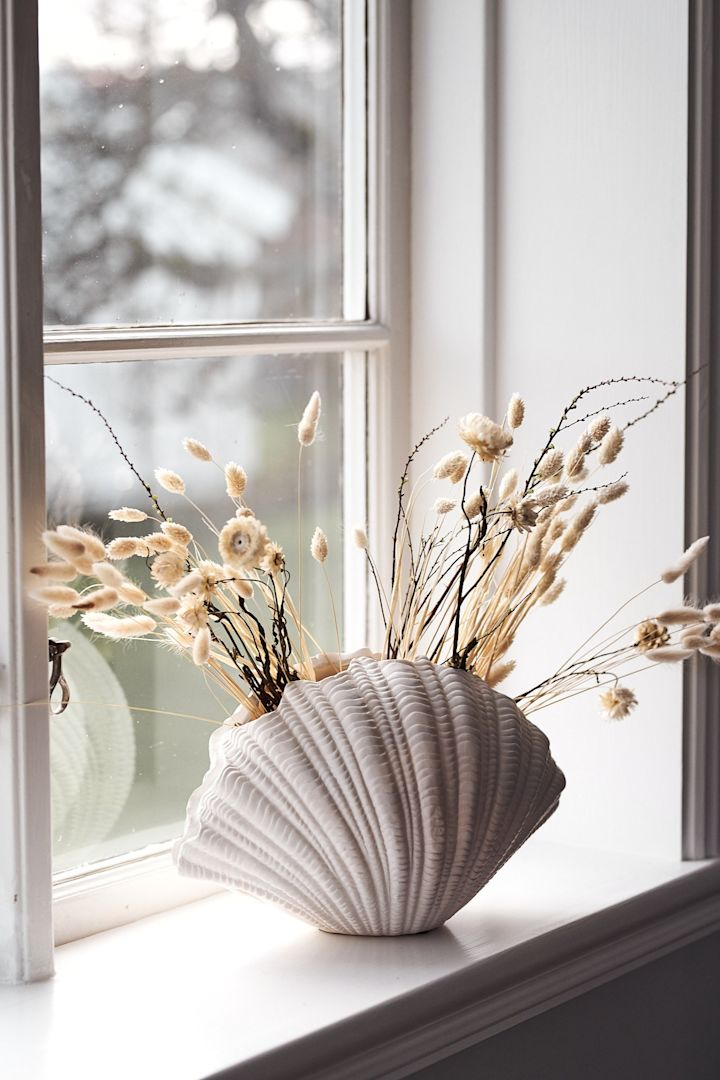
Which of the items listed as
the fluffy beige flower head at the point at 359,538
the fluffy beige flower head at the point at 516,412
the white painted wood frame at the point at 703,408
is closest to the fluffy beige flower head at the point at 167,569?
the fluffy beige flower head at the point at 359,538

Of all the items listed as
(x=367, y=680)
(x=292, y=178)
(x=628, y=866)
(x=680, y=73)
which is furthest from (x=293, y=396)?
(x=628, y=866)

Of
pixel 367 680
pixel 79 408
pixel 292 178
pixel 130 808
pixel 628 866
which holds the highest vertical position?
pixel 292 178

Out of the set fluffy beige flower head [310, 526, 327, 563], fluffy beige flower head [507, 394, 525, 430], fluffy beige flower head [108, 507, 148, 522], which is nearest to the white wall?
fluffy beige flower head [507, 394, 525, 430]

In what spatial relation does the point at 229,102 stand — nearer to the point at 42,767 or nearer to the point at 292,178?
the point at 292,178

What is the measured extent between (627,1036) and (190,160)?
968 millimetres

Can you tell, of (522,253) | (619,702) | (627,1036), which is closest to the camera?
(619,702)

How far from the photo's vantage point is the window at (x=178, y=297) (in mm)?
1154

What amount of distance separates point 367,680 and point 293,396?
370 mm

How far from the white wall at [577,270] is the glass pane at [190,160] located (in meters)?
0.13

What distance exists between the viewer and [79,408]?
3.88 feet

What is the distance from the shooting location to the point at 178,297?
127 cm

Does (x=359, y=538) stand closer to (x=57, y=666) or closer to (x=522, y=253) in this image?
(x=57, y=666)

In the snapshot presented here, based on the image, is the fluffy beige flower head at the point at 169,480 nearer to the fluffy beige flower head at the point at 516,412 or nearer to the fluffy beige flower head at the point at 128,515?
the fluffy beige flower head at the point at 128,515

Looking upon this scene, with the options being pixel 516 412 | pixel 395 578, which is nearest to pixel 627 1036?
pixel 395 578
